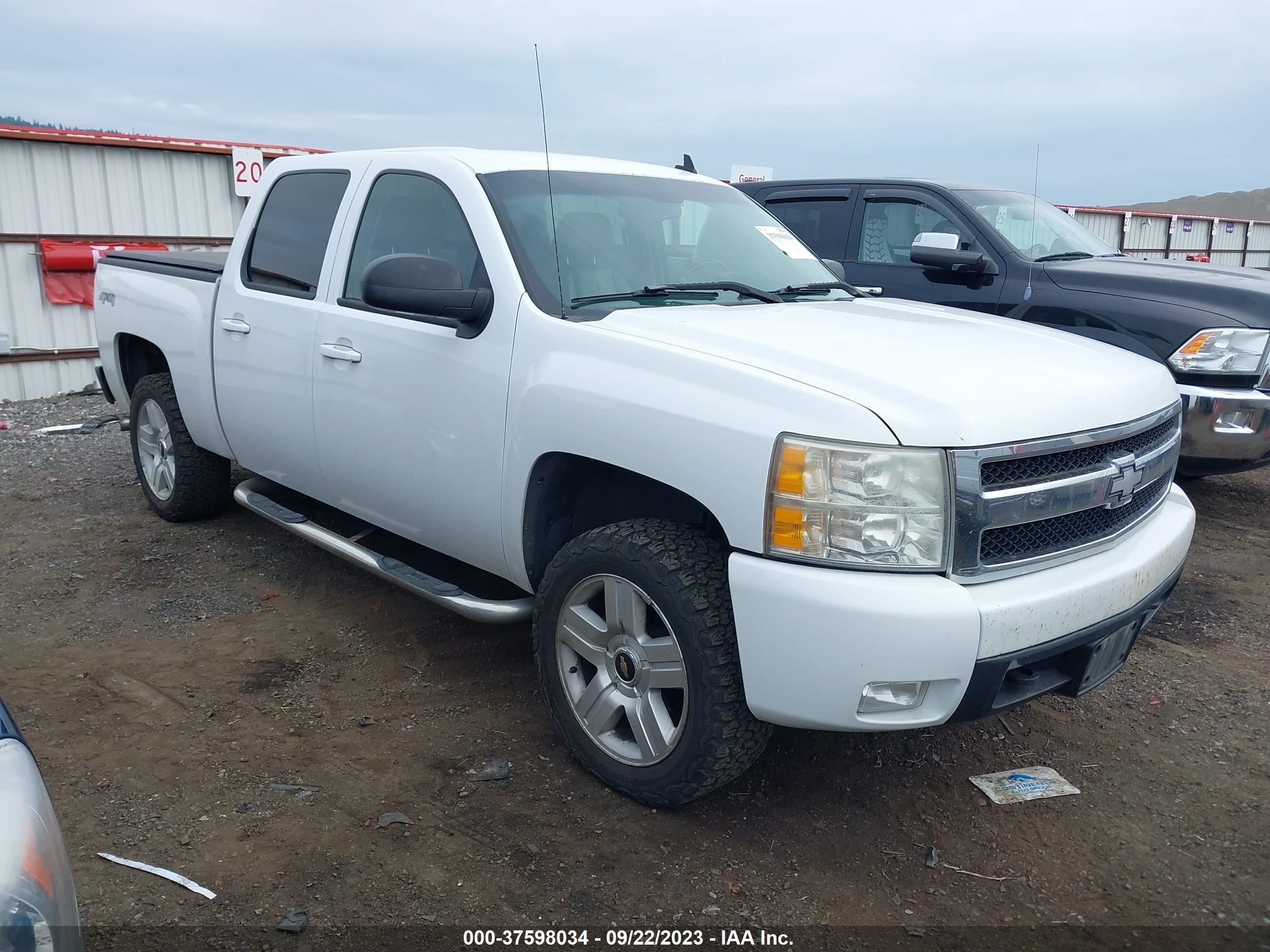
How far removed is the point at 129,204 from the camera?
1117 cm

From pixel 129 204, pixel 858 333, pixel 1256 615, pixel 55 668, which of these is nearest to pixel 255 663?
pixel 55 668

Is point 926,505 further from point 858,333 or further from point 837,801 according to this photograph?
point 837,801

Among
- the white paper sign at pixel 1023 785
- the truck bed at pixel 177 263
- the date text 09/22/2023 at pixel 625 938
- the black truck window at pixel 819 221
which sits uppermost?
the black truck window at pixel 819 221

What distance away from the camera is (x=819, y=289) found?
3.95m

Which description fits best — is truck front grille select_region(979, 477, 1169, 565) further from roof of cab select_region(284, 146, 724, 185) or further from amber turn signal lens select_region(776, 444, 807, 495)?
roof of cab select_region(284, 146, 724, 185)

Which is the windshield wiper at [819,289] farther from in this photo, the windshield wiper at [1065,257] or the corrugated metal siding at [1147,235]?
the corrugated metal siding at [1147,235]

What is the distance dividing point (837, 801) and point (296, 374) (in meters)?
2.63

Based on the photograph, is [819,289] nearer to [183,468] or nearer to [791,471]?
[791,471]

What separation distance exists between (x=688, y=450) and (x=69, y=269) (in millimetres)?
10244

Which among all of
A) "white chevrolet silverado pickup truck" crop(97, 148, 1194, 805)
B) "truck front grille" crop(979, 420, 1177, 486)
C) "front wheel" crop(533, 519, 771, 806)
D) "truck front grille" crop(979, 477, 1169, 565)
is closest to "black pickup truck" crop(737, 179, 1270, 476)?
"white chevrolet silverado pickup truck" crop(97, 148, 1194, 805)

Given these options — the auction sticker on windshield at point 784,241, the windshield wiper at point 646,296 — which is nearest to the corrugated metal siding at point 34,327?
the auction sticker on windshield at point 784,241

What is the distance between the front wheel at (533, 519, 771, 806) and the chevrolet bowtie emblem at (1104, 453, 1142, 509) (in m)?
1.08

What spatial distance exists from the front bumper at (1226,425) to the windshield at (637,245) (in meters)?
2.44

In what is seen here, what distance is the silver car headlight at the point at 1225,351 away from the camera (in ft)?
17.6
